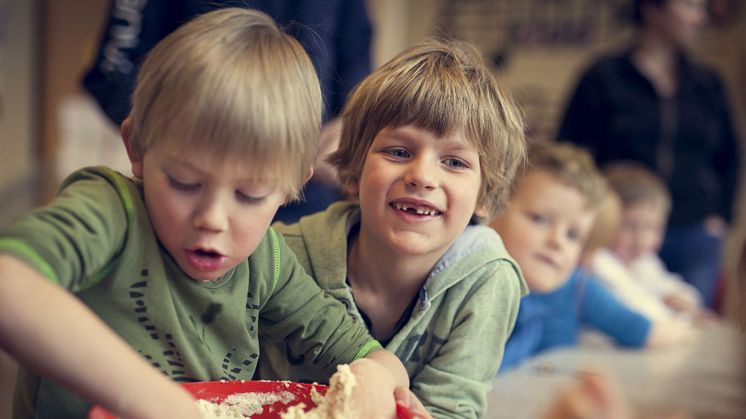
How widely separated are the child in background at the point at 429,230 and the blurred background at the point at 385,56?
2.48 meters

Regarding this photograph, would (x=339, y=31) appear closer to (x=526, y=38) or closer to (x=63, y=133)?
→ (x=526, y=38)

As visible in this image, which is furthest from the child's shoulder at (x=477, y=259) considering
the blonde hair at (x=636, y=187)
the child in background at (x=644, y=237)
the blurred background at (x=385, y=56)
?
the blurred background at (x=385, y=56)

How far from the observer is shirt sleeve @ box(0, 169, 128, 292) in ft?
1.96

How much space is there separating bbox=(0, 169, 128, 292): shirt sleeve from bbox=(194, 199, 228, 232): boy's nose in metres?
0.07

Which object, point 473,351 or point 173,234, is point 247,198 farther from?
point 473,351

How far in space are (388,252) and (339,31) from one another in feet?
2.45

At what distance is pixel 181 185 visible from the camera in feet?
2.28

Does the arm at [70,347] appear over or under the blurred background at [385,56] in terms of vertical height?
over

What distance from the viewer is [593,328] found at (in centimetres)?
208

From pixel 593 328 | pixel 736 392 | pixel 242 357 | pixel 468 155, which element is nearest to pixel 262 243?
pixel 242 357

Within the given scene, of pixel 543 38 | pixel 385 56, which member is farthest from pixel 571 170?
pixel 543 38

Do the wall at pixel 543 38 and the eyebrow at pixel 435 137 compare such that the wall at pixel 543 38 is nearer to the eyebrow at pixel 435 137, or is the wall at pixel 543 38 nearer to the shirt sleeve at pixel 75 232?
the eyebrow at pixel 435 137

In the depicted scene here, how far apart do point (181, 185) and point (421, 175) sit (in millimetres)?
279

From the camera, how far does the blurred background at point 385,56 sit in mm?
3633
